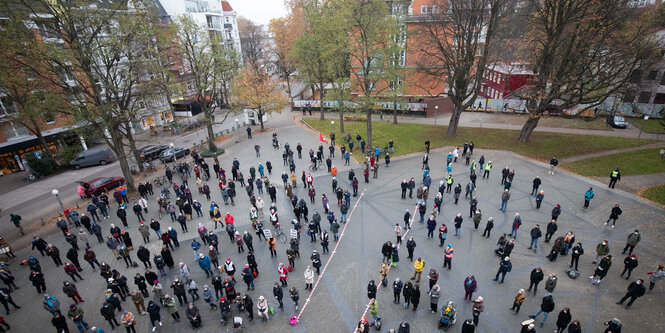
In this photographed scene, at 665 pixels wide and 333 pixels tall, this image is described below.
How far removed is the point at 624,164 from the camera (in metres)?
22.6

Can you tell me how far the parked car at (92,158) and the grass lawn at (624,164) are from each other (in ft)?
134

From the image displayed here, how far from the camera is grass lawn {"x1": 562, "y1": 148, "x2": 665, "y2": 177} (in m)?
21.6

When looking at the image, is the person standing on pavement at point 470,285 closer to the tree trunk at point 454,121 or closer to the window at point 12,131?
the tree trunk at point 454,121

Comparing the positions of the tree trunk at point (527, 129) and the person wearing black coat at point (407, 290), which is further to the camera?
the tree trunk at point (527, 129)

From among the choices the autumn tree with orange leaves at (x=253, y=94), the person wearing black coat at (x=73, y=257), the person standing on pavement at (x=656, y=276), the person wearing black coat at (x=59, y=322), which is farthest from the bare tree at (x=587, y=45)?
the person wearing black coat at (x=73, y=257)

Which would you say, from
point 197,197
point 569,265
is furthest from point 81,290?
point 569,265

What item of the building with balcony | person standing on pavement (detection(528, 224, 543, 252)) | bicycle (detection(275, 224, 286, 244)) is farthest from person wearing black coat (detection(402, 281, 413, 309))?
the building with balcony

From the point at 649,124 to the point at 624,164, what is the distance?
599 inches

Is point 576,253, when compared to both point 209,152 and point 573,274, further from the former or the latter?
point 209,152

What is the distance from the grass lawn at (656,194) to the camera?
58.6ft

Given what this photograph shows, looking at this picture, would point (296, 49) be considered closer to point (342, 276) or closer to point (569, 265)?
point (342, 276)

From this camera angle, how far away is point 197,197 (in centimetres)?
2180

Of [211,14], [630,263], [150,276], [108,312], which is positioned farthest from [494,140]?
[211,14]

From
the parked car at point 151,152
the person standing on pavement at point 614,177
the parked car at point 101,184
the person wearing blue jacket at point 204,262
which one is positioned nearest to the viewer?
the person wearing blue jacket at point 204,262
